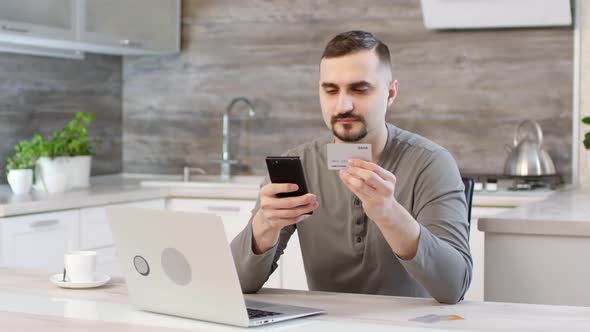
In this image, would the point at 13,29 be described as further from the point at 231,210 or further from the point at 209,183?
the point at 231,210

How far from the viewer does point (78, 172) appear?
14.6 ft

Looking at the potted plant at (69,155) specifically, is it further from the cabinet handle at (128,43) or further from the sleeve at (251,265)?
the sleeve at (251,265)

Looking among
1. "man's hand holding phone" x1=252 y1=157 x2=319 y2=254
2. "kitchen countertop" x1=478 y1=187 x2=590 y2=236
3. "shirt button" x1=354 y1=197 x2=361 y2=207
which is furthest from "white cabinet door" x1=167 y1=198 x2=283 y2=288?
"man's hand holding phone" x1=252 y1=157 x2=319 y2=254

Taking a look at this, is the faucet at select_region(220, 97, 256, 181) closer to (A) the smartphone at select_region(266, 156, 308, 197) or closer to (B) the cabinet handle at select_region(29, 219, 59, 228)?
(B) the cabinet handle at select_region(29, 219, 59, 228)

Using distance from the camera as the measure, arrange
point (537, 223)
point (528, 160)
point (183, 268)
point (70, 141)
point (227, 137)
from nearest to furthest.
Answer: point (183, 268)
point (537, 223)
point (528, 160)
point (70, 141)
point (227, 137)

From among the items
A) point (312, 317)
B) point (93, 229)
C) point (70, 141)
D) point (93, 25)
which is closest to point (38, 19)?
point (93, 25)

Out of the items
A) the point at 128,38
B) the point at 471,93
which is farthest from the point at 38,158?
the point at 471,93

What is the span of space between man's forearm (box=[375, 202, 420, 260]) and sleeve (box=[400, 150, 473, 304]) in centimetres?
2

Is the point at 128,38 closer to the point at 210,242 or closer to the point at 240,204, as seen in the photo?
the point at 240,204

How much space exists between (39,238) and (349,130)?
193 cm

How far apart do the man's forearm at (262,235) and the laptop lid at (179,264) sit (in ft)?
1.10

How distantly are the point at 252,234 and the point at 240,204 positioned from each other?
2256mm

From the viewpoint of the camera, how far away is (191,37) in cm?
518

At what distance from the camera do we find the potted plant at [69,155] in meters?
4.20
